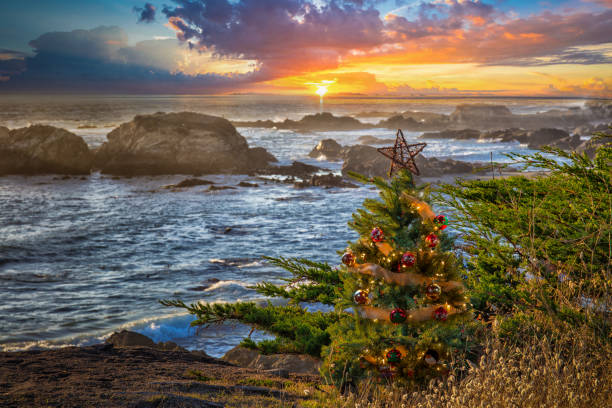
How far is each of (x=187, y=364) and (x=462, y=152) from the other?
4763 centimetres

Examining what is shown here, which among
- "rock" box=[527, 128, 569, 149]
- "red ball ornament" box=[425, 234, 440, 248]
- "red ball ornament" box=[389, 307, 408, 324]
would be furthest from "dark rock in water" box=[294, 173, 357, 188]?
"rock" box=[527, 128, 569, 149]

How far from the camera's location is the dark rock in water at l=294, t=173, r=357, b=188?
100 feet

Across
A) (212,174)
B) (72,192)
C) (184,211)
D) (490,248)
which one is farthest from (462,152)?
(490,248)

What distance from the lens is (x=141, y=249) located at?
55.1ft

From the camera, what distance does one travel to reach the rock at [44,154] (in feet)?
115

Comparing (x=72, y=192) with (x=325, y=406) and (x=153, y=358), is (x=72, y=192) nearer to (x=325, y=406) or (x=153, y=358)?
(x=153, y=358)

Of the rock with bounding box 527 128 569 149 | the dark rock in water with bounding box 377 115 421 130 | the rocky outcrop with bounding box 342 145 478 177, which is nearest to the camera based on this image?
the rocky outcrop with bounding box 342 145 478 177

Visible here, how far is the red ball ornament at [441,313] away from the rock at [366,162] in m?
29.0

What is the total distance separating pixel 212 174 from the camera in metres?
35.3

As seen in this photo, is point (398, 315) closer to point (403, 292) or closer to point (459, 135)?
point (403, 292)

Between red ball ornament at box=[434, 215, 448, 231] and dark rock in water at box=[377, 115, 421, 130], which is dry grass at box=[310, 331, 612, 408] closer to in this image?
red ball ornament at box=[434, 215, 448, 231]

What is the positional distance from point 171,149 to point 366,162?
16.2 m

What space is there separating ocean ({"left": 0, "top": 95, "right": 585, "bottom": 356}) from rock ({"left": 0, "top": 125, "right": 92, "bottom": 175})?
3542mm

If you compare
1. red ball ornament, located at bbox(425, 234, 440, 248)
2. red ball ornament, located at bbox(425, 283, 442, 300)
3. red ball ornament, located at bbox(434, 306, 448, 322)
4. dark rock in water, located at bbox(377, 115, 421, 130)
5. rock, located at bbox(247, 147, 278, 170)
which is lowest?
rock, located at bbox(247, 147, 278, 170)
